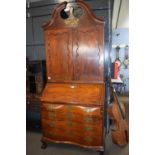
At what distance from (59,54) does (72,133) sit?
3.81 feet

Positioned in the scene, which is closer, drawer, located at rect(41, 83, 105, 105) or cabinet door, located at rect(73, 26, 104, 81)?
drawer, located at rect(41, 83, 105, 105)

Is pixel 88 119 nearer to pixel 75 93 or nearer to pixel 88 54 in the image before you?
pixel 75 93

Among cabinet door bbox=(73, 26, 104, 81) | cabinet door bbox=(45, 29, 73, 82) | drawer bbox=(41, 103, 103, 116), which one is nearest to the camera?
drawer bbox=(41, 103, 103, 116)

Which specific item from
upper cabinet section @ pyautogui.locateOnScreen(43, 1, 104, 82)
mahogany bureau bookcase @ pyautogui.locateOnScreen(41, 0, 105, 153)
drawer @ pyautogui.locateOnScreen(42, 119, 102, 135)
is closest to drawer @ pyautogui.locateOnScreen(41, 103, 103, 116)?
mahogany bureau bookcase @ pyautogui.locateOnScreen(41, 0, 105, 153)

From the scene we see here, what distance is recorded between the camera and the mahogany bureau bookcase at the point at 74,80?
7.30 ft

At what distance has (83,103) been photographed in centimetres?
222

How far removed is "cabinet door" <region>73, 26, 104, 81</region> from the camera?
91.8 inches

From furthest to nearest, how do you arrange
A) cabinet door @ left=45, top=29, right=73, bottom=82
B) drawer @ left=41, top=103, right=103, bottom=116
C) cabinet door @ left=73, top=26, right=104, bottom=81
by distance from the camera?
cabinet door @ left=45, top=29, right=73, bottom=82, cabinet door @ left=73, top=26, right=104, bottom=81, drawer @ left=41, top=103, right=103, bottom=116

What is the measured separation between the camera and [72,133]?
2332 mm

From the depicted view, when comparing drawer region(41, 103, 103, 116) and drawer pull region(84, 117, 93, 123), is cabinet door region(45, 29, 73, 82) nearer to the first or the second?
drawer region(41, 103, 103, 116)

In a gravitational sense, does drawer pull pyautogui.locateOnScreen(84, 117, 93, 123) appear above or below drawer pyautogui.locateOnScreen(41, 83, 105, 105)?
below

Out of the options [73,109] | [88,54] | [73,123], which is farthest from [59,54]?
[73,123]

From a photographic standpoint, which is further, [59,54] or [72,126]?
[59,54]
